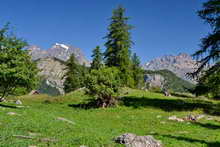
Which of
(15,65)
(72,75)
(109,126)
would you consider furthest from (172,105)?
(72,75)

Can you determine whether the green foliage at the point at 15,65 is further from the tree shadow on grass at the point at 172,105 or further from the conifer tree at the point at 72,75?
the conifer tree at the point at 72,75

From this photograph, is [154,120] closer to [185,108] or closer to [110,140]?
[185,108]

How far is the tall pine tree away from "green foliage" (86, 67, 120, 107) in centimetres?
1466

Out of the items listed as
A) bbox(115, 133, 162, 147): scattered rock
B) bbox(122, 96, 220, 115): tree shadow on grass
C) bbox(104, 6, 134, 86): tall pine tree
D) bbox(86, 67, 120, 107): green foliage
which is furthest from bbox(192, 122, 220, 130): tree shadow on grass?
bbox(104, 6, 134, 86): tall pine tree

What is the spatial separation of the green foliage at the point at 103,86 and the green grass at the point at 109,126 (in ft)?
6.87

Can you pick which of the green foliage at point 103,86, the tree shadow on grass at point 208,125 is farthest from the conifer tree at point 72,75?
the tree shadow on grass at point 208,125

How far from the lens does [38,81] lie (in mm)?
23516

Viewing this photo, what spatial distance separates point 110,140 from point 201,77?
65.2 ft

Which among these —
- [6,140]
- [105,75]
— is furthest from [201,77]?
[6,140]

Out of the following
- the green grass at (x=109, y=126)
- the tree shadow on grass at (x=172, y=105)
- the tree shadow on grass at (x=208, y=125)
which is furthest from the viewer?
the tree shadow on grass at (x=172, y=105)

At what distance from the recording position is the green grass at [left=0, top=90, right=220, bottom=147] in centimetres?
1143

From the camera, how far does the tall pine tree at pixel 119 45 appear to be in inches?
1836

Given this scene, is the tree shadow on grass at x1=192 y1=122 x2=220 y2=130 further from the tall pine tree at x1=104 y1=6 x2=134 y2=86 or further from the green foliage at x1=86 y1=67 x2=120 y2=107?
the tall pine tree at x1=104 y1=6 x2=134 y2=86

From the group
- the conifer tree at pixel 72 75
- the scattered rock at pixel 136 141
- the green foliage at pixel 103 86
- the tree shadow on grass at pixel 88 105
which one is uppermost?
the conifer tree at pixel 72 75
